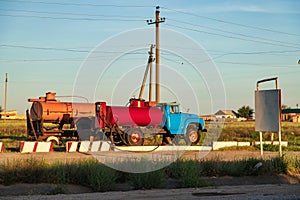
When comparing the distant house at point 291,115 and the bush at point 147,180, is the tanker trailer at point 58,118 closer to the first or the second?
the bush at point 147,180

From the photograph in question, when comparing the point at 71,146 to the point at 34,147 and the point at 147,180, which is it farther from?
the point at 147,180

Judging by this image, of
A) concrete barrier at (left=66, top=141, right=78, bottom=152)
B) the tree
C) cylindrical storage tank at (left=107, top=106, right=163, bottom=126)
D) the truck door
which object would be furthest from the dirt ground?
the tree

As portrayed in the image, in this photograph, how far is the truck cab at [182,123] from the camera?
31.3m

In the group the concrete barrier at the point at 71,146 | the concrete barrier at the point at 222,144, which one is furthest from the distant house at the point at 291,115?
the concrete barrier at the point at 71,146

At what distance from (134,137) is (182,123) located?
374 cm

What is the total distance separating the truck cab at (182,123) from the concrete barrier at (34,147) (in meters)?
8.42

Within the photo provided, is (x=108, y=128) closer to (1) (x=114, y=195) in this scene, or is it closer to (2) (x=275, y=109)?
(2) (x=275, y=109)

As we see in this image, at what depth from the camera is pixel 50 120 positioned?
28.6m

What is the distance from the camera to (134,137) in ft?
96.7

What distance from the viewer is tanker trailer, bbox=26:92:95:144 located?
93.0ft

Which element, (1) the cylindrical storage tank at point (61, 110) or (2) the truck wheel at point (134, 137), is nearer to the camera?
(1) the cylindrical storage tank at point (61, 110)

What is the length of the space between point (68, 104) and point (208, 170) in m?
14.2

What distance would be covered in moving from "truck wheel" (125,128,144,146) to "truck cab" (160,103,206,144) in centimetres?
211

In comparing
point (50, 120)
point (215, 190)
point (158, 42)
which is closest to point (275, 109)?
point (215, 190)
